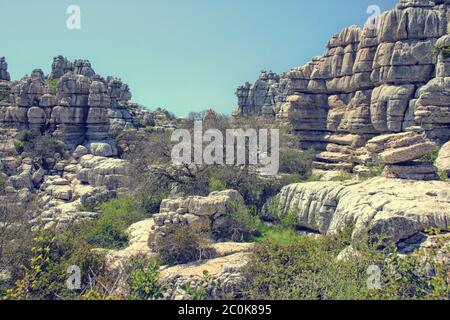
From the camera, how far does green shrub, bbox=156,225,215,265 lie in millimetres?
15844

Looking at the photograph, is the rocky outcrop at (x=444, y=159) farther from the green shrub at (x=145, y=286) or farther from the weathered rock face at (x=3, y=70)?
the weathered rock face at (x=3, y=70)

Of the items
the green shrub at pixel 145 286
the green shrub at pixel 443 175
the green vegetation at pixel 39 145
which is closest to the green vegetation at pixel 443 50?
the green shrub at pixel 443 175

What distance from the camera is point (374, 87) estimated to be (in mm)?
28688

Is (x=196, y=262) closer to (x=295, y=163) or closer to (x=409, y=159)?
(x=409, y=159)

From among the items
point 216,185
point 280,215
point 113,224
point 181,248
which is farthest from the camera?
point 216,185

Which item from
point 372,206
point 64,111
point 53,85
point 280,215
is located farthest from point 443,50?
point 53,85

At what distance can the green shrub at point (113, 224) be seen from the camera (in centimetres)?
1902

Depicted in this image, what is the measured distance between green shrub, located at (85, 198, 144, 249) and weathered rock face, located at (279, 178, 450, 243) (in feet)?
26.3

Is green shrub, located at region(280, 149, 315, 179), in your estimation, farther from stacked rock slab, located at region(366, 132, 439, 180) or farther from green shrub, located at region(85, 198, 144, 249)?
green shrub, located at region(85, 198, 144, 249)

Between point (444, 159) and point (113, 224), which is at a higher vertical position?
point (444, 159)

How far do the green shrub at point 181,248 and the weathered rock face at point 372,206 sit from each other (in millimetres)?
5467

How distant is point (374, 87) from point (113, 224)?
19861mm

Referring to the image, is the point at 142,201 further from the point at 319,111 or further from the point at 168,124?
the point at 168,124
